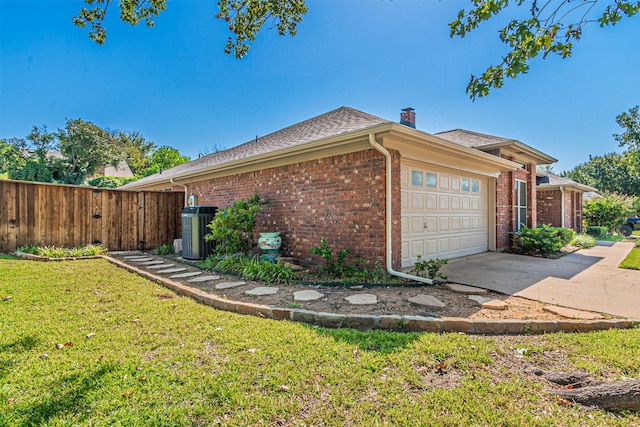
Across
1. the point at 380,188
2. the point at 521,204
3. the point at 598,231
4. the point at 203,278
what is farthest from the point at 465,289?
the point at 598,231

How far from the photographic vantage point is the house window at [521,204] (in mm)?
9812

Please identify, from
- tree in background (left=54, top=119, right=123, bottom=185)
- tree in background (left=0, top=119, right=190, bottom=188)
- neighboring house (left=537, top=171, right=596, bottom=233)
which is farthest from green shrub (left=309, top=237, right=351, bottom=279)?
tree in background (left=54, top=119, right=123, bottom=185)

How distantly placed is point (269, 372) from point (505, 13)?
4.66m

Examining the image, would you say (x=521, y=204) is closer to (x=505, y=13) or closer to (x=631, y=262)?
(x=631, y=262)

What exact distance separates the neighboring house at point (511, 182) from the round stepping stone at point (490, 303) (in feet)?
18.0

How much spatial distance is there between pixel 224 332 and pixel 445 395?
212cm

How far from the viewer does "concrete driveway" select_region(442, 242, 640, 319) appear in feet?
13.6

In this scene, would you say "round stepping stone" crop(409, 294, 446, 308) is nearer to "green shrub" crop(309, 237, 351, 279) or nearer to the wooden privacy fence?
"green shrub" crop(309, 237, 351, 279)

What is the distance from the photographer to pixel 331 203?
20.2ft

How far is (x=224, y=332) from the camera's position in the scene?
10.4 ft

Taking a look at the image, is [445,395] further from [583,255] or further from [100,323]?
[583,255]

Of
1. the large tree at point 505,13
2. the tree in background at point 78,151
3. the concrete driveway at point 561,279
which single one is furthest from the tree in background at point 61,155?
the concrete driveway at point 561,279

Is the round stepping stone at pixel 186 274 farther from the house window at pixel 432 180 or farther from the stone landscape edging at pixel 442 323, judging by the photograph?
the house window at pixel 432 180

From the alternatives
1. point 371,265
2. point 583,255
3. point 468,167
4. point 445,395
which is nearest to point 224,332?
point 445,395
